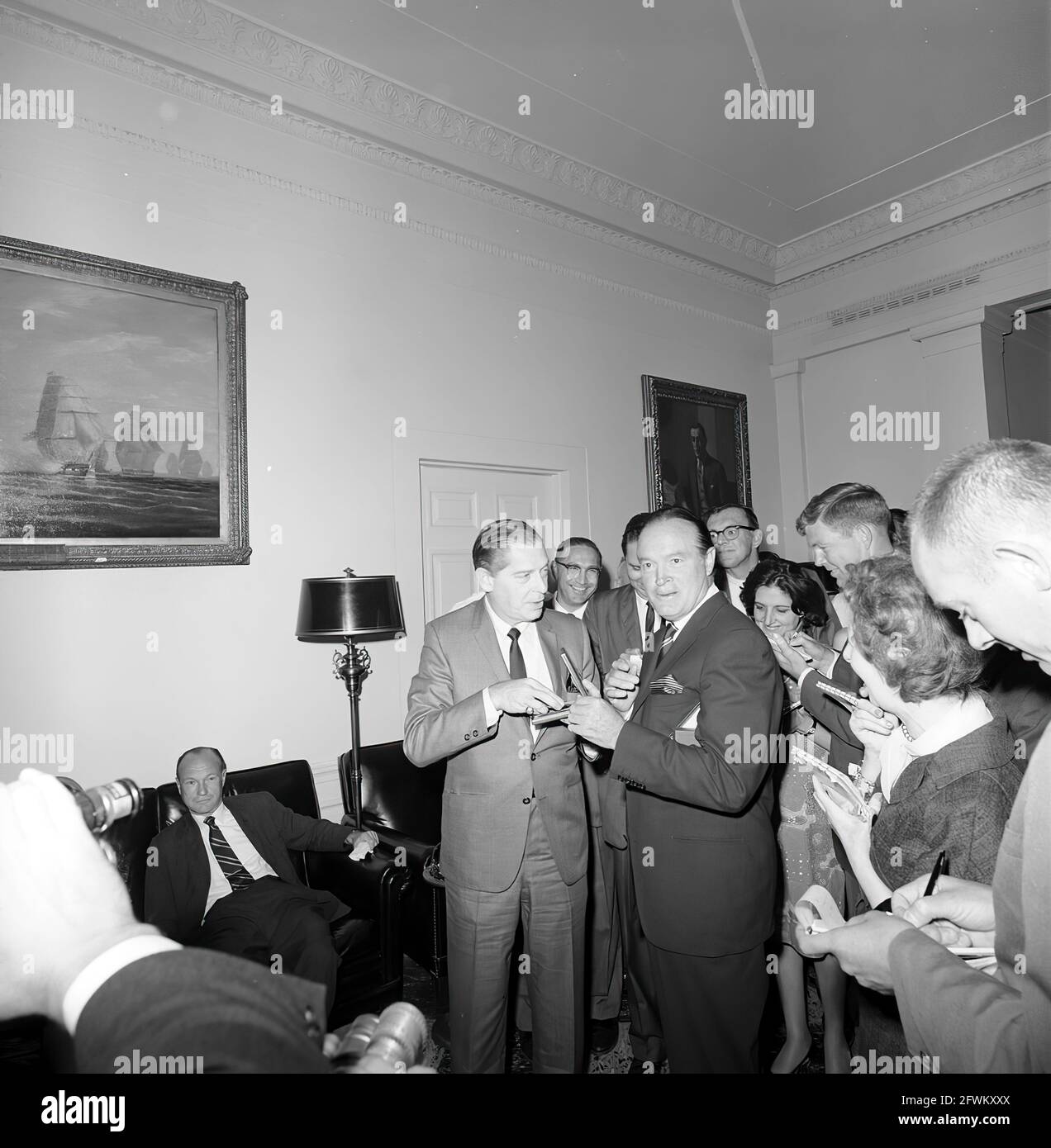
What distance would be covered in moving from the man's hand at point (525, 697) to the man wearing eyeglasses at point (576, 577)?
217cm

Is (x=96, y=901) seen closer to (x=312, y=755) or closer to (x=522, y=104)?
(x=312, y=755)

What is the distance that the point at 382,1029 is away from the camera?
0.94 meters

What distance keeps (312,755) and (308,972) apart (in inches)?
59.7

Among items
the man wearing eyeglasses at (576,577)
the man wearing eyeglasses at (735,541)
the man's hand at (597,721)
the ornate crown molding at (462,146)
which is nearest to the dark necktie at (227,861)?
the man's hand at (597,721)

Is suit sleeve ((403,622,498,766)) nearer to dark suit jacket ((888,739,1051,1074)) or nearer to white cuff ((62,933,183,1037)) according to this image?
dark suit jacket ((888,739,1051,1074))

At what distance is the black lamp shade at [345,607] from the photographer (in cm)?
384

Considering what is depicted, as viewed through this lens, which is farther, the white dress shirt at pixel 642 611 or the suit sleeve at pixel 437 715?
the white dress shirt at pixel 642 611

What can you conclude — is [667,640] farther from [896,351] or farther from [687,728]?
[896,351]

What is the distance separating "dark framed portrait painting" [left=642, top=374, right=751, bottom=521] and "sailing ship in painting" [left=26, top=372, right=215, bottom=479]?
157 inches

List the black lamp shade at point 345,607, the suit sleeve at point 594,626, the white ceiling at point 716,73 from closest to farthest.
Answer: the black lamp shade at point 345,607, the suit sleeve at point 594,626, the white ceiling at point 716,73

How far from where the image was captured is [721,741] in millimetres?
2104

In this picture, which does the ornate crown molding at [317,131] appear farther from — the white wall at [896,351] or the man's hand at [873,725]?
the man's hand at [873,725]

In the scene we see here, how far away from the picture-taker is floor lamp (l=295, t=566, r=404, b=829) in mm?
3840
